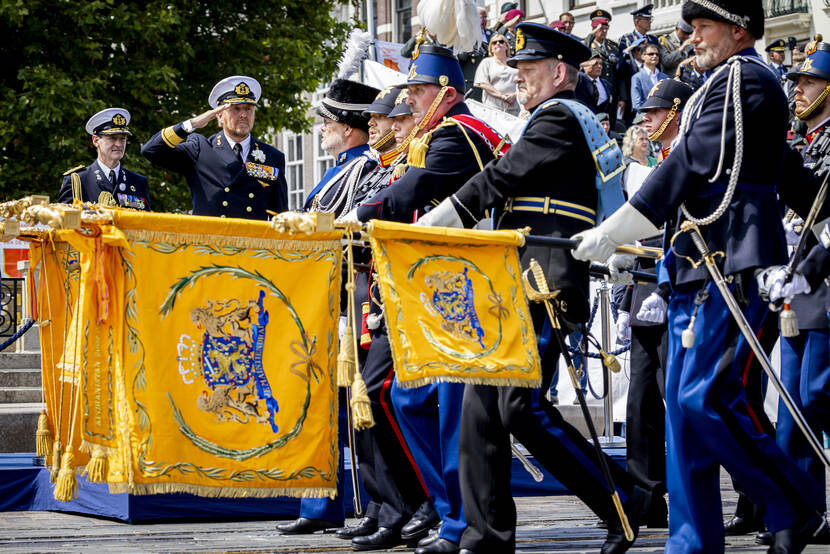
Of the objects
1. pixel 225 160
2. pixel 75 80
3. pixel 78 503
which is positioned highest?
pixel 75 80

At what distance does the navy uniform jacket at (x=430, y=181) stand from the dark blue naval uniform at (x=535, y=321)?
509 mm

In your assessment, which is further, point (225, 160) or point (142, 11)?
point (142, 11)

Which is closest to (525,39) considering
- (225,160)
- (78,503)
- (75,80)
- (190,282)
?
(190,282)

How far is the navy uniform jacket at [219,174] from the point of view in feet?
28.4

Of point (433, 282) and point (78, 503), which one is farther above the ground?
point (433, 282)

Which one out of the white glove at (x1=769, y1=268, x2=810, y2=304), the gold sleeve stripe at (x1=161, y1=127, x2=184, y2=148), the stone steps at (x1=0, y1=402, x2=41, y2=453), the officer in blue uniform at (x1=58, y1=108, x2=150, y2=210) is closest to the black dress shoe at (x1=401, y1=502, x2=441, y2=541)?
the white glove at (x1=769, y1=268, x2=810, y2=304)

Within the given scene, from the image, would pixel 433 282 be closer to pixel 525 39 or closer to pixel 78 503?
pixel 525 39

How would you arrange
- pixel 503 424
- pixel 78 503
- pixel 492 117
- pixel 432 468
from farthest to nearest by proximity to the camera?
pixel 492 117 < pixel 78 503 < pixel 432 468 < pixel 503 424

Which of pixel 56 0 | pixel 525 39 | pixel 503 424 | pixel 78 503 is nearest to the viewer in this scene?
pixel 503 424

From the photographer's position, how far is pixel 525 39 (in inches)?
244

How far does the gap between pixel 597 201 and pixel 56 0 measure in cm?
1705

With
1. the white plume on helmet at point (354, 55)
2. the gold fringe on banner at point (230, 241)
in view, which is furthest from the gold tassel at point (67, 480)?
the white plume on helmet at point (354, 55)

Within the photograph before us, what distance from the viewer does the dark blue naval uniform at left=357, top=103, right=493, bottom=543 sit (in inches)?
246

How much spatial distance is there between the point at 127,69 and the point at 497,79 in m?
7.84
